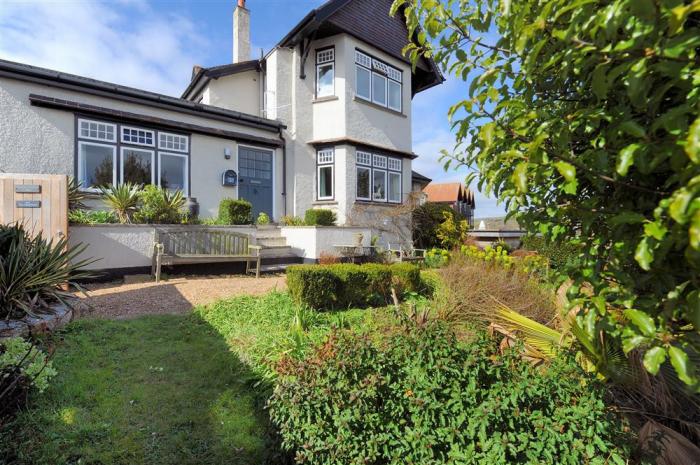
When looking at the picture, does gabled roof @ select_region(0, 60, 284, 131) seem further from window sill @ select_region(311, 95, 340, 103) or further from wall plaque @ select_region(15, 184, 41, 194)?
wall plaque @ select_region(15, 184, 41, 194)

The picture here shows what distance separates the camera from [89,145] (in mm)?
9812

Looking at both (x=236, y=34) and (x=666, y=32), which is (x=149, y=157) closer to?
(x=236, y=34)

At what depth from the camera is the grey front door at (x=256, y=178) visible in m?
12.8

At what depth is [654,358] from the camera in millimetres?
1201

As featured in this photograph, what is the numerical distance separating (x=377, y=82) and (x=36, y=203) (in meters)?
11.6

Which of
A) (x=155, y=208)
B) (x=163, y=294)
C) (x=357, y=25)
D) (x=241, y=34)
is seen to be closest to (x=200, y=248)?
(x=155, y=208)

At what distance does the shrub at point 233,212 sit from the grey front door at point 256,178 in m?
1.52

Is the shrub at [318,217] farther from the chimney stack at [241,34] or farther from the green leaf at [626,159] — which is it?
the green leaf at [626,159]

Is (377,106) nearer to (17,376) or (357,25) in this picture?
(357,25)

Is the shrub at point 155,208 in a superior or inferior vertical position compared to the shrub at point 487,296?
superior

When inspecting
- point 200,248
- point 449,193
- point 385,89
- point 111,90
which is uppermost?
point 385,89

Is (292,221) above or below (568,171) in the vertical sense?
above

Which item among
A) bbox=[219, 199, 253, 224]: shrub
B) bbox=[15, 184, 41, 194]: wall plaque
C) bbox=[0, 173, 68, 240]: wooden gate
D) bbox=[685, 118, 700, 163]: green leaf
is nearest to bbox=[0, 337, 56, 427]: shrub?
bbox=[685, 118, 700, 163]: green leaf

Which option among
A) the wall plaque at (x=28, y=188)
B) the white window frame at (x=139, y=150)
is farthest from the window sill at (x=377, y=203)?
the wall plaque at (x=28, y=188)
